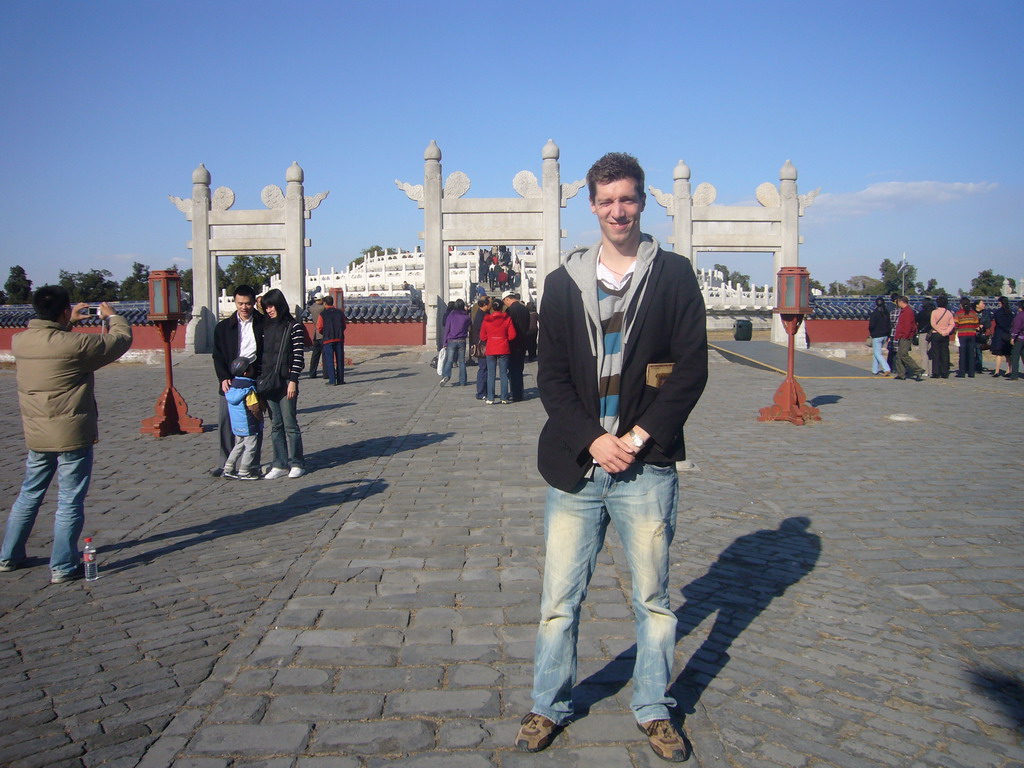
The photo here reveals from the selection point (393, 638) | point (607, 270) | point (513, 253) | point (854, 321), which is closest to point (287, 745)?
point (393, 638)

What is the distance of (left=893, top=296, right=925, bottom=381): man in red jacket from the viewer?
57.0 ft

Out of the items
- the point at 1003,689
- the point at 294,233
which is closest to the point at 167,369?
the point at 1003,689

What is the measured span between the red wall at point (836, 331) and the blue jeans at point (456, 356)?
1418 cm

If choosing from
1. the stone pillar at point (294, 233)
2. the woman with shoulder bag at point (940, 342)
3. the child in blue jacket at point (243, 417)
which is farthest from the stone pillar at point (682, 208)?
the child in blue jacket at point (243, 417)

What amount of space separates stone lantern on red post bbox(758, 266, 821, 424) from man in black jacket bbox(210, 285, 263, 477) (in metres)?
7.10

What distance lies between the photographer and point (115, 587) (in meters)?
5.21

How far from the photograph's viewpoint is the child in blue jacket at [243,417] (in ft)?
26.7

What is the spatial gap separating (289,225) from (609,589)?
2233 cm

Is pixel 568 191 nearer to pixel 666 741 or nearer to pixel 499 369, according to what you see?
pixel 499 369

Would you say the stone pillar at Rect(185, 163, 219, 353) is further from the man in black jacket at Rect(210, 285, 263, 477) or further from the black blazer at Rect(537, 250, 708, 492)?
the black blazer at Rect(537, 250, 708, 492)

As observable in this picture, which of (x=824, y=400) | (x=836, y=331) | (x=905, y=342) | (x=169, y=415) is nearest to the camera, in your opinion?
(x=169, y=415)

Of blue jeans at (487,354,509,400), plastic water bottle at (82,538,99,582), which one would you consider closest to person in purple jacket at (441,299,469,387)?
blue jeans at (487,354,509,400)

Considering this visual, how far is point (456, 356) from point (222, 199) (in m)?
12.4

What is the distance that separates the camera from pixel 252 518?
6789mm
